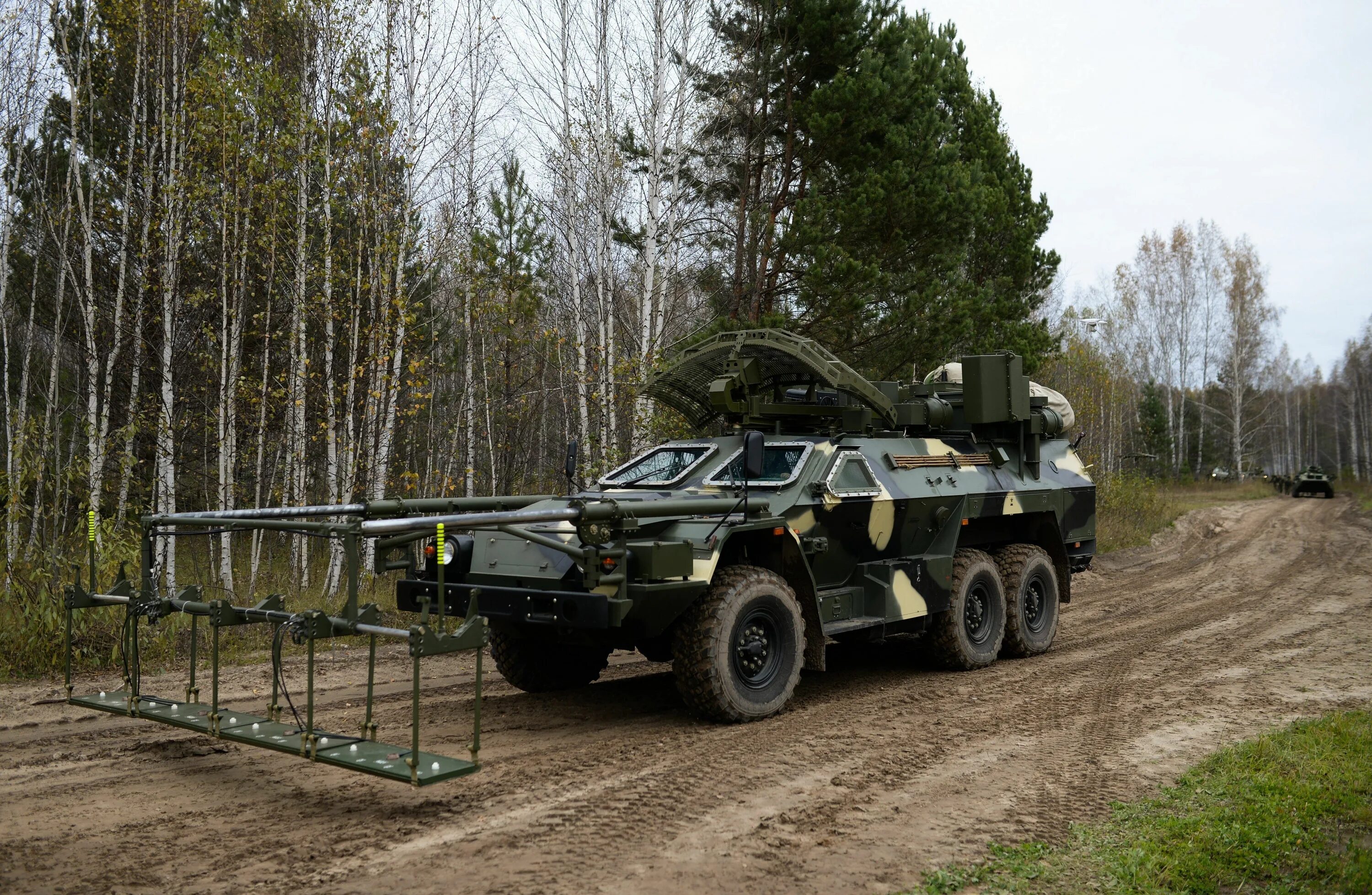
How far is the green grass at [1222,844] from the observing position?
13.3ft

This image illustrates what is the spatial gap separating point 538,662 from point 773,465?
7.32ft

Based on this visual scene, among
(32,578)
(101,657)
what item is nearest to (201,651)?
(101,657)

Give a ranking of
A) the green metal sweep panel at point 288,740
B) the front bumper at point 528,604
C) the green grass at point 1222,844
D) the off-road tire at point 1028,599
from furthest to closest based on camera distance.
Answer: the off-road tire at point 1028,599 → the front bumper at point 528,604 → the green metal sweep panel at point 288,740 → the green grass at point 1222,844

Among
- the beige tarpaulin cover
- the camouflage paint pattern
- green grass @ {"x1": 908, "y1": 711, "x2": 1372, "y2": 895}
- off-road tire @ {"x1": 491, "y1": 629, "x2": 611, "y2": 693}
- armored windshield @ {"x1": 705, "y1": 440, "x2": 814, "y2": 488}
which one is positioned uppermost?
the beige tarpaulin cover

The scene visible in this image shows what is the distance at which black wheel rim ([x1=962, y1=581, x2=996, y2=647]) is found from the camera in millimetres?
9125

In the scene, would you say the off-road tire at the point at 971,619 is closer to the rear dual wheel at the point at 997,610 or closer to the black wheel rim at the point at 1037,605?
the rear dual wheel at the point at 997,610

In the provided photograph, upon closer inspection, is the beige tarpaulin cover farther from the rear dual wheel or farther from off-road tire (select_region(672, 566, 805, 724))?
off-road tire (select_region(672, 566, 805, 724))

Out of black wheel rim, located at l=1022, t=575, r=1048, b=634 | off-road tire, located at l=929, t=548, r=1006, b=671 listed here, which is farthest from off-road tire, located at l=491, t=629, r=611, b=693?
black wheel rim, located at l=1022, t=575, r=1048, b=634

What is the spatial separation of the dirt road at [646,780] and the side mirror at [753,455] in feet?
5.24

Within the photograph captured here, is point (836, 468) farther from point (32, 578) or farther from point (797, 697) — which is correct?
point (32, 578)

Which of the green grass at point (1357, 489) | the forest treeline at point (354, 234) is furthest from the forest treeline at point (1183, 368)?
the forest treeline at point (354, 234)

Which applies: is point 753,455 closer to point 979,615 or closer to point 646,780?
point 646,780

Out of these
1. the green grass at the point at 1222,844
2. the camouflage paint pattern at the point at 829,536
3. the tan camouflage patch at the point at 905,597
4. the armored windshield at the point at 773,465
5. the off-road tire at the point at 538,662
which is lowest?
the green grass at the point at 1222,844

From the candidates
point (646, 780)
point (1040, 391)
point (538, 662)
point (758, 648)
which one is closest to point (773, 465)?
point (758, 648)
